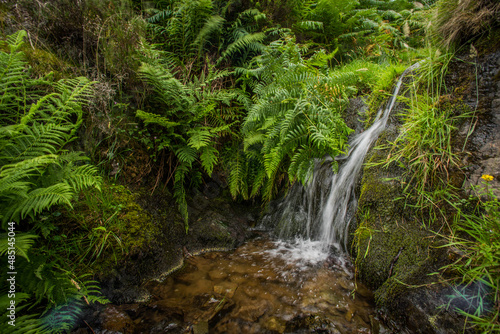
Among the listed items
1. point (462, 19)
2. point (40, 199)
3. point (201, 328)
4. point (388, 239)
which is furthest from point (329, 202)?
point (40, 199)

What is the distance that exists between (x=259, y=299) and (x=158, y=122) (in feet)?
7.16

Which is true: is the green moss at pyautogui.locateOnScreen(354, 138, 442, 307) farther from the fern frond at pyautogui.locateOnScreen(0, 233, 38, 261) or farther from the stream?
the fern frond at pyautogui.locateOnScreen(0, 233, 38, 261)

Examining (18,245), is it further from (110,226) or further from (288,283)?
(288,283)

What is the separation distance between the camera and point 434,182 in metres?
1.95

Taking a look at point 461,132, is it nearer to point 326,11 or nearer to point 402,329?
point 402,329

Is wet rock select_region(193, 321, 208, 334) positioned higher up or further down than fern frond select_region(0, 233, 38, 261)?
further down

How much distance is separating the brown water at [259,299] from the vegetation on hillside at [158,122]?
573mm

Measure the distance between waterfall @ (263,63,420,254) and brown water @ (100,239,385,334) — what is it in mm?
331

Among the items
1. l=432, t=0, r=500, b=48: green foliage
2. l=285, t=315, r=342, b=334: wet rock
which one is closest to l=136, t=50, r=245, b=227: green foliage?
l=285, t=315, r=342, b=334: wet rock

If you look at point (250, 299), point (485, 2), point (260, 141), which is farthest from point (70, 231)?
point (485, 2)

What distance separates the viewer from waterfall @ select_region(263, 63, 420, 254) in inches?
105

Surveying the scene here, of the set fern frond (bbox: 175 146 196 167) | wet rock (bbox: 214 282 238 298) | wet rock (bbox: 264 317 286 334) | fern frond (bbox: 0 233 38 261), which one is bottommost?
wet rock (bbox: 264 317 286 334)

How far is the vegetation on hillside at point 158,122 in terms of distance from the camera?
63.7 inches

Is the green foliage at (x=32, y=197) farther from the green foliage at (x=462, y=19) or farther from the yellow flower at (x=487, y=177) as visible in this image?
the green foliage at (x=462, y=19)
